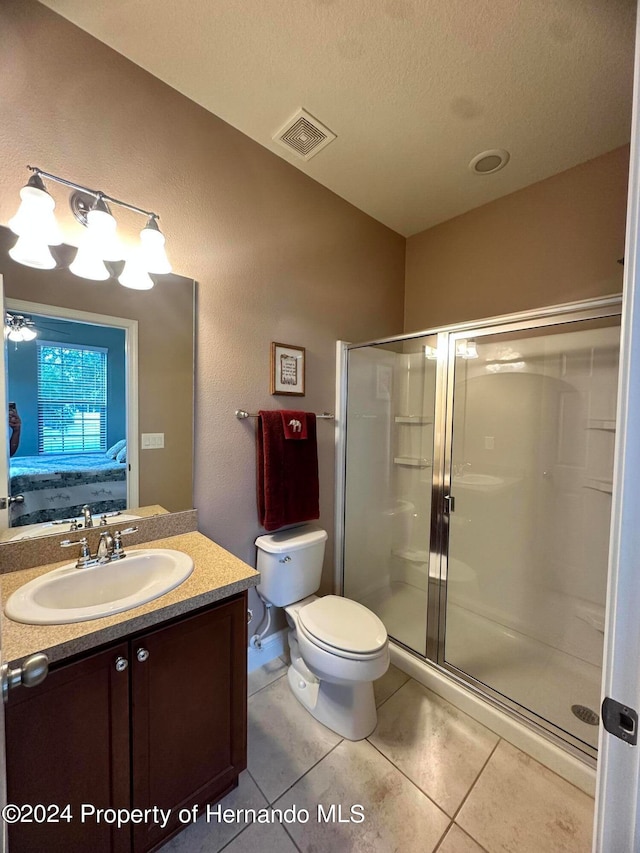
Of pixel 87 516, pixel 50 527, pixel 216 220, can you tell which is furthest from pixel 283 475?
pixel 216 220

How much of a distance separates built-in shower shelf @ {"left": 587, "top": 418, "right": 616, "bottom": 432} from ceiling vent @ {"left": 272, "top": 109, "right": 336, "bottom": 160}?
6.23ft

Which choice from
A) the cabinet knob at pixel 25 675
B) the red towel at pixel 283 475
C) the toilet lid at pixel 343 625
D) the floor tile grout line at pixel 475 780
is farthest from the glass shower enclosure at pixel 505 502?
the cabinet knob at pixel 25 675

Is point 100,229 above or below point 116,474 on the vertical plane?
above

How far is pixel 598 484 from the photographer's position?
5.43 feet

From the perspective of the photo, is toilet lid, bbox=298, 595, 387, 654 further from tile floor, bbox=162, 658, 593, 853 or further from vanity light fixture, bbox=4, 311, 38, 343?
vanity light fixture, bbox=4, 311, 38, 343

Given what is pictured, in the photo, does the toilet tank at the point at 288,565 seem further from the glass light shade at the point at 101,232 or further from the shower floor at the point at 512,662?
the glass light shade at the point at 101,232

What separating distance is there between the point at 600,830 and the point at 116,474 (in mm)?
1575

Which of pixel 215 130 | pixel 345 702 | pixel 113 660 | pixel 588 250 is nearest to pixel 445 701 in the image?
pixel 345 702

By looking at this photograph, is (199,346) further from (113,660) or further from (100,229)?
(113,660)

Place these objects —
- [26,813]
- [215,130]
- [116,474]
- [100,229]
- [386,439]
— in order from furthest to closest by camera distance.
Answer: [386,439]
[215,130]
[116,474]
[100,229]
[26,813]

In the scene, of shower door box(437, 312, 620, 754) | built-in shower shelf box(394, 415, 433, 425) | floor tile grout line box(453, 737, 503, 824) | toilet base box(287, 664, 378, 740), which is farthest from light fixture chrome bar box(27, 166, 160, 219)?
floor tile grout line box(453, 737, 503, 824)

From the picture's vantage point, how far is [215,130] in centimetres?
152

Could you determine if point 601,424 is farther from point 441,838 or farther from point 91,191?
point 91,191

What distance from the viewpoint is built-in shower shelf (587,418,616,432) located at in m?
1.62
